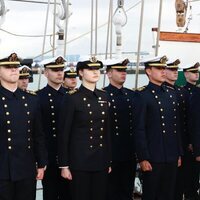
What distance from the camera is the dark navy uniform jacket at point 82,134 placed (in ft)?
Result: 13.8

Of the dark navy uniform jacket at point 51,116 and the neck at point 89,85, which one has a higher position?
the neck at point 89,85

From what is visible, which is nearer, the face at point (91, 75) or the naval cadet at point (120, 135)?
the face at point (91, 75)

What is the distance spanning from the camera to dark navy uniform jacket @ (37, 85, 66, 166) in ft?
15.7

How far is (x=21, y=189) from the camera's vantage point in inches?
154

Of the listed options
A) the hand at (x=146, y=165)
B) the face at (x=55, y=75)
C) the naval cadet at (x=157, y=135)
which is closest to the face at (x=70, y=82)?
the face at (x=55, y=75)

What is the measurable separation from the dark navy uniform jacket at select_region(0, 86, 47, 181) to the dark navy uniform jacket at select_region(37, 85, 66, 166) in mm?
693

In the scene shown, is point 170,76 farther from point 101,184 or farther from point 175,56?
point 175,56

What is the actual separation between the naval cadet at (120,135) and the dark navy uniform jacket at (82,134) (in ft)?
2.41

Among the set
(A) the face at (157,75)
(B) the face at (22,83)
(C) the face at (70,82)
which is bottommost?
(C) the face at (70,82)

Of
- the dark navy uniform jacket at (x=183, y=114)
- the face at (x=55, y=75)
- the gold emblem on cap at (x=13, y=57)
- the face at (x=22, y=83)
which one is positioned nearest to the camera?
the gold emblem on cap at (x=13, y=57)

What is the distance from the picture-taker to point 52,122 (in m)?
4.83

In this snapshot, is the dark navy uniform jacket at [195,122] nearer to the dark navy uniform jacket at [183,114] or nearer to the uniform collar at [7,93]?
the dark navy uniform jacket at [183,114]

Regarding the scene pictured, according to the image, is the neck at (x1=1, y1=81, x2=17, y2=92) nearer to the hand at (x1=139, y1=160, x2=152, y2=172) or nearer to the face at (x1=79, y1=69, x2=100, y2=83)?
the face at (x1=79, y1=69, x2=100, y2=83)

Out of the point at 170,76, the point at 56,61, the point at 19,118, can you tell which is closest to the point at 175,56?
the point at 170,76
